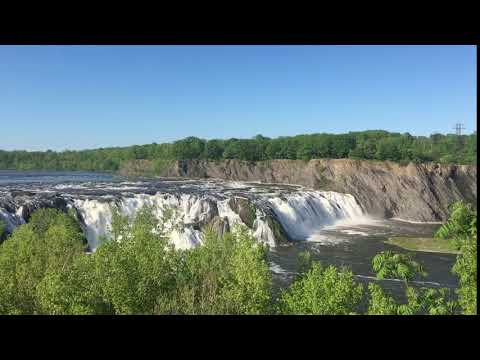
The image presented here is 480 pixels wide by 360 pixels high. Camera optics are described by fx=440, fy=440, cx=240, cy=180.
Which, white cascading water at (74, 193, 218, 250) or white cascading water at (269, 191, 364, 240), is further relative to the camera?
white cascading water at (269, 191, 364, 240)

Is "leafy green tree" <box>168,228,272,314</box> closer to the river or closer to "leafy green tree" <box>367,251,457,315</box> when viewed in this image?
"leafy green tree" <box>367,251,457,315</box>

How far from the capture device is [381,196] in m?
48.1

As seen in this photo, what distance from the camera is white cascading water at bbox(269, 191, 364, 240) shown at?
35.3 metres

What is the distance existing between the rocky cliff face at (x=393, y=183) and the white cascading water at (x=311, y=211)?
111 inches

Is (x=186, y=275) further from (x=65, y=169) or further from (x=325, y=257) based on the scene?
(x=65, y=169)

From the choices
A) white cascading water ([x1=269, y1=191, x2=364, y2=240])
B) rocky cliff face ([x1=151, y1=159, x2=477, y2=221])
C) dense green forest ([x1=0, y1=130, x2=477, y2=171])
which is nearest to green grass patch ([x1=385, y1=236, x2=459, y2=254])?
white cascading water ([x1=269, y1=191, x2=364, y2=240])

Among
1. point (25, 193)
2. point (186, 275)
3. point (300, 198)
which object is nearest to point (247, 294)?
point (186, 275)

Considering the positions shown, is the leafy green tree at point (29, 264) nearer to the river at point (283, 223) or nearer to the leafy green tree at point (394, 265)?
the leafy green tree at point (394, 265)

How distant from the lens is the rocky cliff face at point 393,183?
4681 cm

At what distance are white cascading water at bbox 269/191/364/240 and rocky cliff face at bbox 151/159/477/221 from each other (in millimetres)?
2818

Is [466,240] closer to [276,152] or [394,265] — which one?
[394,265]

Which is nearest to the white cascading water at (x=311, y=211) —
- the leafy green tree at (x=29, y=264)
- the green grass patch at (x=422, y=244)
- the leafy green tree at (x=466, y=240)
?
the green grass patch at (x=422, y=244)

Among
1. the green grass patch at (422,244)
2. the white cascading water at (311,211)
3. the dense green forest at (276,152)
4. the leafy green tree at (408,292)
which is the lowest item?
the green grass patch at (422,244)
